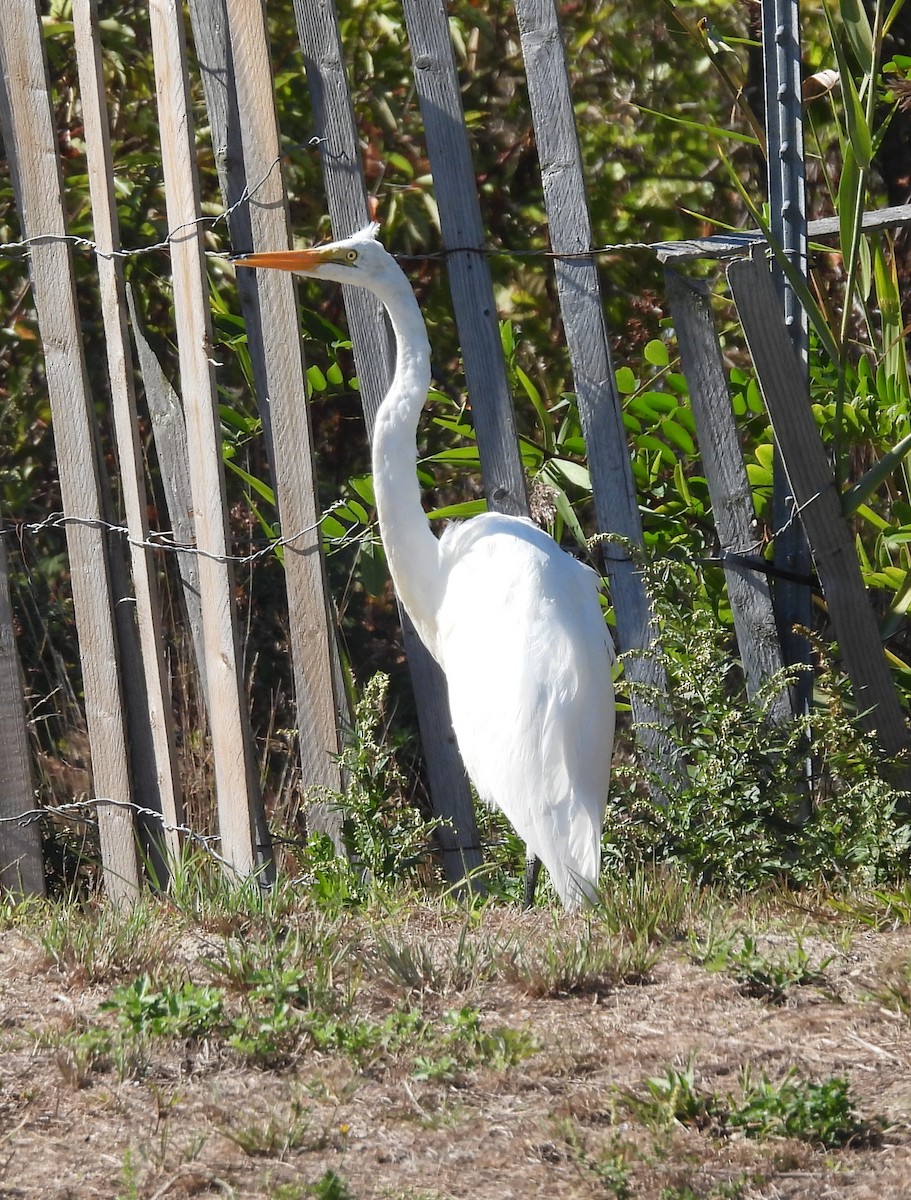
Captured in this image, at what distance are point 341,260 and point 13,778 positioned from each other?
5.43 feet

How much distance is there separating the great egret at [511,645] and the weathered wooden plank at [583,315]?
5.6 inches

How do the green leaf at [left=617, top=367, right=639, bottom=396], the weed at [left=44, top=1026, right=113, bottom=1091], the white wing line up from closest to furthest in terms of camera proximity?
the weed at [left=44, top=1026, right=113, bottom=1091]
the white wing
the green leaf at [left=617, top=367, right=639, bottom=396]

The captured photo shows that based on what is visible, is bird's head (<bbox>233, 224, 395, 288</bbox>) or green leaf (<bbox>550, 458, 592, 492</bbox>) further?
green leaf (<bbox>550, 458, 592, 492</bbox>)

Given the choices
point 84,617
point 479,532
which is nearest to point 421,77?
point 479,532

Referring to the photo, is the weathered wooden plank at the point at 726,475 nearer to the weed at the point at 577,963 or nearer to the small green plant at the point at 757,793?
the small green plant at the point at 757,793

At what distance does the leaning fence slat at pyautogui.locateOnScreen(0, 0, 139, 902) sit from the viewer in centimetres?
348

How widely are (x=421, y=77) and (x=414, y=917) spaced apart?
2.09 meters

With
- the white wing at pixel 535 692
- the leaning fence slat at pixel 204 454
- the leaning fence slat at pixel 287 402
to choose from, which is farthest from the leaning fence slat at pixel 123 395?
the white wing at pixel 535 692

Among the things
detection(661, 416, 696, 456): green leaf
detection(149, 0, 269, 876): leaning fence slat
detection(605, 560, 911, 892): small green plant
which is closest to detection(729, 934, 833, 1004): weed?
detection(605, 560, 911, 892): small green plant

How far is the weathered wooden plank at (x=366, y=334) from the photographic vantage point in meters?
3.49

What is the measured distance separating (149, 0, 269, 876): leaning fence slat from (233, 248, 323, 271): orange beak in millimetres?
173

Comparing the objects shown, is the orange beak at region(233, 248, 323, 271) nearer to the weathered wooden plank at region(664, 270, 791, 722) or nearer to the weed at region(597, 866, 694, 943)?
the weathered wooden plank at region(664, 270, 791, 722)

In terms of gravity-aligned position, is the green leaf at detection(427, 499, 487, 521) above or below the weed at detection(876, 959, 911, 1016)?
above

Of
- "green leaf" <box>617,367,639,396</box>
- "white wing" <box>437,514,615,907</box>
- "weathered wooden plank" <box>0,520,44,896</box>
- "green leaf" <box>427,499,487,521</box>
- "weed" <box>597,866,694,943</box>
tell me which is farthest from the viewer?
"green leaf" <box>427,499,487,521</box>
